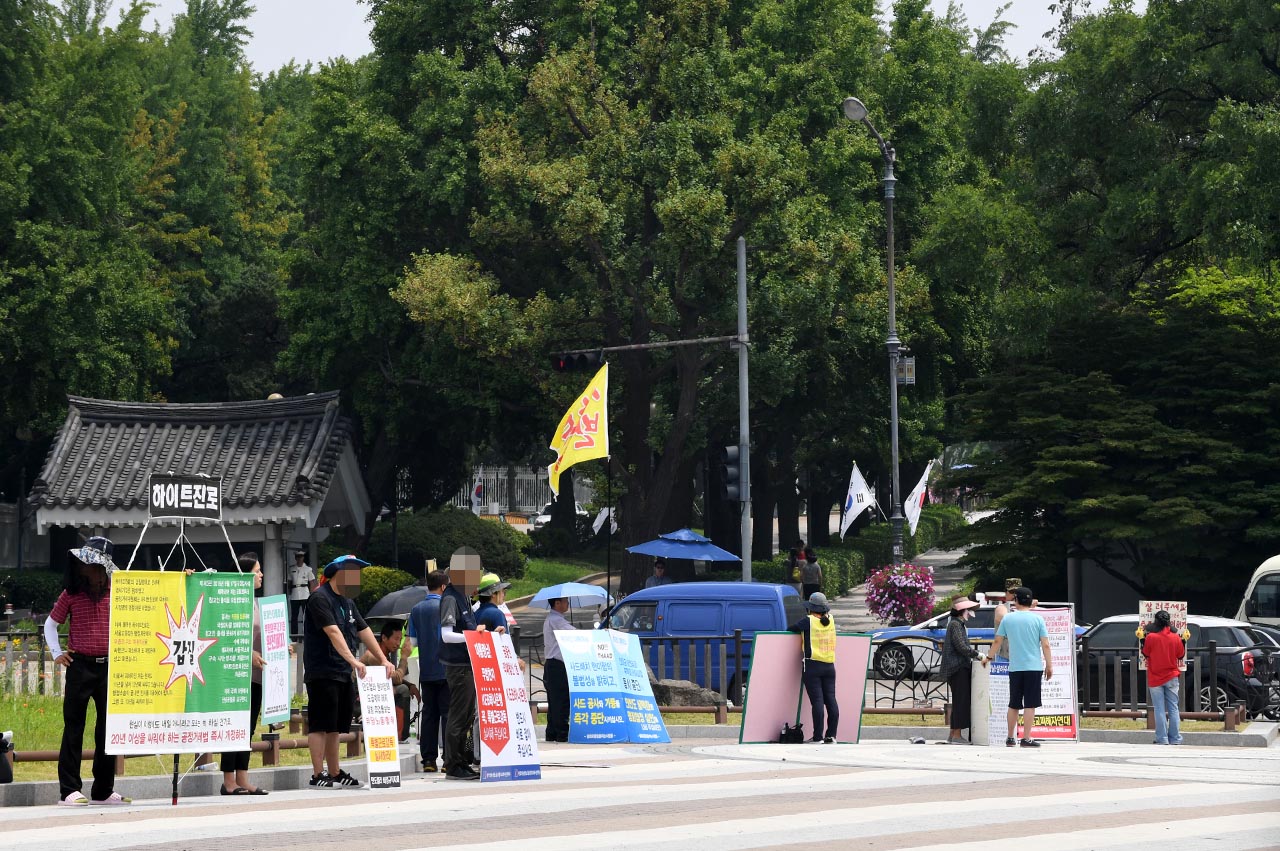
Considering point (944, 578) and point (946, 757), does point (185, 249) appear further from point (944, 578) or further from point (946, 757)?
point (946, 757)

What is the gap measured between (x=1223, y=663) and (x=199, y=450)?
65.2ft

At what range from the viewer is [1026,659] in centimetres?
1919

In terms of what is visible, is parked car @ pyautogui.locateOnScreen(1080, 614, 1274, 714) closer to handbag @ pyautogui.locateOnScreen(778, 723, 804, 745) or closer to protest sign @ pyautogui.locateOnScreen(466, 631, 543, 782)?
handbag @ pyautogui.locateOnScreen(778, 723, 804, 745)

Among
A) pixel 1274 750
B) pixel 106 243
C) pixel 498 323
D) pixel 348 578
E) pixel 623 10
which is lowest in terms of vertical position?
pixel 1274 750

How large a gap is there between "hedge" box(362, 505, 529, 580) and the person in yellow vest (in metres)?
29.0

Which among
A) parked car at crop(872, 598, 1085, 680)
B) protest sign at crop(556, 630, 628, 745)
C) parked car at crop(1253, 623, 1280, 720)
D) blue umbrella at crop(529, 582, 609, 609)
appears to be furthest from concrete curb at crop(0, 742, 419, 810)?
parked car at crop(872, 598, 1085, 680)

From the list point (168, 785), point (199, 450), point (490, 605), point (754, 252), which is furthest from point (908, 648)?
point (168, 785)

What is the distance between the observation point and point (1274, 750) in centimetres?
1959

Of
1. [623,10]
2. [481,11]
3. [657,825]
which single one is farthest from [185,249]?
[657,825]

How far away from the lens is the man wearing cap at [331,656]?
1311 cm

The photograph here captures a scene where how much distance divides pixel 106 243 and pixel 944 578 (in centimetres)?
3098

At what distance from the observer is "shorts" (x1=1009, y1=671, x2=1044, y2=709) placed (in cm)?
1927

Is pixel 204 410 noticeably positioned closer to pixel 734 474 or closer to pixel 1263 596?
pixel 734 474

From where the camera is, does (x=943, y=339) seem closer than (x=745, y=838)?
No
